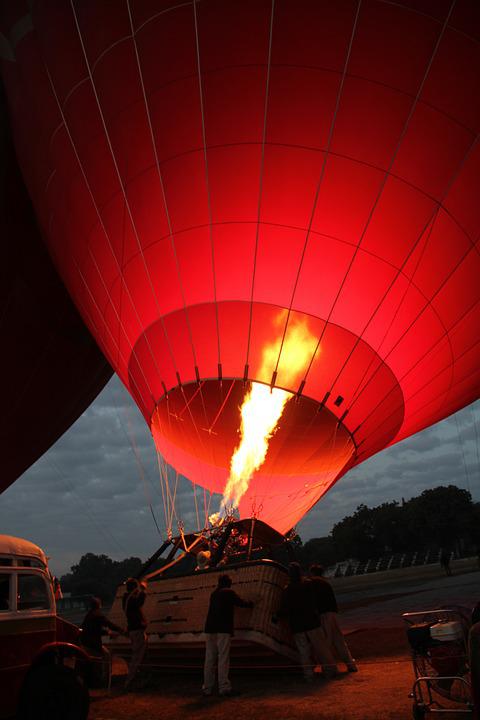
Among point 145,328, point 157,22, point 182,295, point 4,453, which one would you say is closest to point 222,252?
point 182,295

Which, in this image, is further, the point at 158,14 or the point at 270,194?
the point at 270,194

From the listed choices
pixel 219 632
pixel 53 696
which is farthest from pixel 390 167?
pixel 53 696

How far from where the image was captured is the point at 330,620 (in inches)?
271

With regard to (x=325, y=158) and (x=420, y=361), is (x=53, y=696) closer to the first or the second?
(x=325, y=158)

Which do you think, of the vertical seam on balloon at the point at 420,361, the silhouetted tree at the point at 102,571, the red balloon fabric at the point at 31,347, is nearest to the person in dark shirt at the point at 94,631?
the vertical seam on balloon at the point at 420,361

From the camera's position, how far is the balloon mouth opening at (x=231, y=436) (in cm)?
920

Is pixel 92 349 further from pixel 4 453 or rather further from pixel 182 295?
pixel 182 295

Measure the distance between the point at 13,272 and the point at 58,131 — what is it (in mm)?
7277

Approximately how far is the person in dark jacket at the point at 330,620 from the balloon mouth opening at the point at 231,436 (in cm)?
268

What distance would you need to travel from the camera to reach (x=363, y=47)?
7.36 metres

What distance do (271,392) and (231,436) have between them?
1.55 m

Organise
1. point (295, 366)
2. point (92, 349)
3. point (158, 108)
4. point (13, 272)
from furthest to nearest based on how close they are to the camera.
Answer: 1. point (92, 349)
2. point (13, 272)
3. point (295, 366)
4. point (158, 108)

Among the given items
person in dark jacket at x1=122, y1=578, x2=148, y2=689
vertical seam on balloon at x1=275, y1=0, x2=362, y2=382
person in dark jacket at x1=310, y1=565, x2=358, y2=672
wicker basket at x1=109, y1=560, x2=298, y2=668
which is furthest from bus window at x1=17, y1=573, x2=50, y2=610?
vertical seam on balloon at x1=275, y1=0, x2=362, y2=382

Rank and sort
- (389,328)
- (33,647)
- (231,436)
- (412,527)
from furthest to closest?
1. (412,527)
2. (231,436)
3. (389,328)
4. (33,647)
